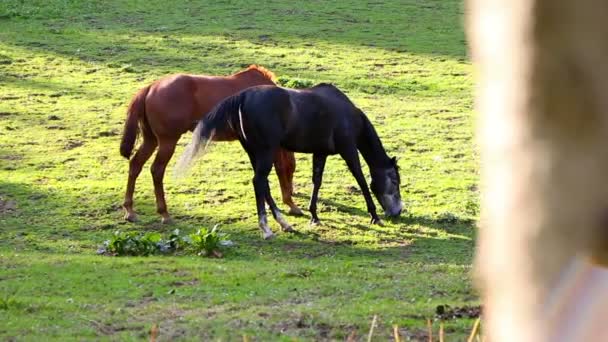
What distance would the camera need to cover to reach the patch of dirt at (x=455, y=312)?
21.1ft

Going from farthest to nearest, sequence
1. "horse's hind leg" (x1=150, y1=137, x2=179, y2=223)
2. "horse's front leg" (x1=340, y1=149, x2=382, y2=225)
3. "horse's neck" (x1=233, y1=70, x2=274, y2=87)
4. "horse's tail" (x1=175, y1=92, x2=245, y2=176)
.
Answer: "horse's neck" (x1=233, y1=70, x2=274, y2=87)
"horse's hind leg" (x1=150, y1=137, x2=179, y2=223)
"horse's front leg" (x1=340, y1=149, x2=382, y2=225)
"horse's tail" (x1=175, y1=92, x2=245, y2=176)

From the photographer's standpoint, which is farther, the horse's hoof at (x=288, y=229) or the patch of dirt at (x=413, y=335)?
the horse's hoof at (x=288, y=229)

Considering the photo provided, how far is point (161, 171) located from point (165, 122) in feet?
1.58

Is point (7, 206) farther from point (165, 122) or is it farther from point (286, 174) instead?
point (286, 174)

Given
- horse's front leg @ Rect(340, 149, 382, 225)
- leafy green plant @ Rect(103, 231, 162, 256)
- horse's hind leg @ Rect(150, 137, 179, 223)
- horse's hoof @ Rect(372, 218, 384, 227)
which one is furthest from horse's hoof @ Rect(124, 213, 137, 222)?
horse's hoof @ Rect(372, 218, 384, 227)

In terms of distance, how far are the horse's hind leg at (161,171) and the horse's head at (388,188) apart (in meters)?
2.00

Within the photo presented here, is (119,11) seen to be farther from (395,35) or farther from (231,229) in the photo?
(231,229)

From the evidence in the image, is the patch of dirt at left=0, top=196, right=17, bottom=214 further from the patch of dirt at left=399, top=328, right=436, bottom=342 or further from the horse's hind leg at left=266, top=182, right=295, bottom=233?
the patch of dirt at left=399, top=328, right=436, bottom=342

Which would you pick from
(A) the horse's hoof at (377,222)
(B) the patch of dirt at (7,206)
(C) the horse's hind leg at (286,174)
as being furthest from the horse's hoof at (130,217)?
(A) the horse's hoof at (377,222)

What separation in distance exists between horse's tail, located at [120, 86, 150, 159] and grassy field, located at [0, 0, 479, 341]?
646 millimetres

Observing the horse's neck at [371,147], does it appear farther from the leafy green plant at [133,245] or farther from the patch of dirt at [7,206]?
the patch of dirt at [7,206]

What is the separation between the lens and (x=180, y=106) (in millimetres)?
11469

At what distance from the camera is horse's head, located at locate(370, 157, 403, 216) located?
36.6 ft

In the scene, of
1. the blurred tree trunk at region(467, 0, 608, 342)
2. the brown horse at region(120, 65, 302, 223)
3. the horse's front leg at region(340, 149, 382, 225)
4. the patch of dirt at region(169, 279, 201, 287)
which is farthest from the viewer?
the brown horse at region(120, 65, 302, 223)
